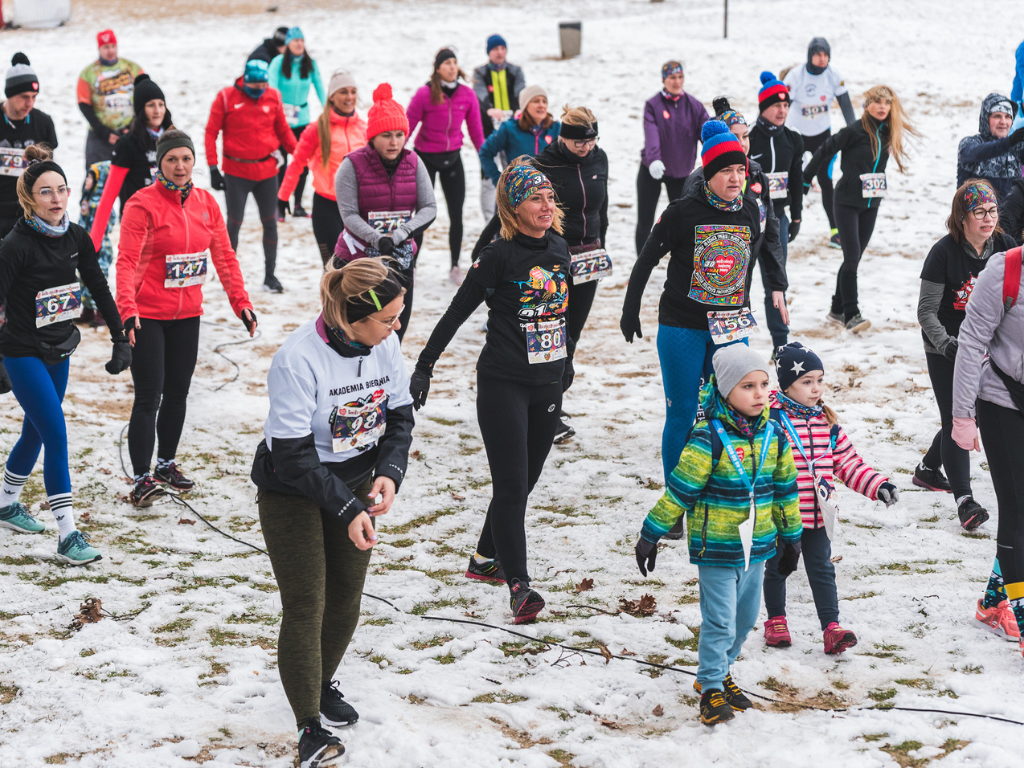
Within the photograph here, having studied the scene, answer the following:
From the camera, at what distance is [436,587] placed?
564 cm

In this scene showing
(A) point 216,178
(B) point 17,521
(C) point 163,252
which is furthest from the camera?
(A) point 216,178

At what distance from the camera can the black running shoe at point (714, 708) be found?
13.5ft

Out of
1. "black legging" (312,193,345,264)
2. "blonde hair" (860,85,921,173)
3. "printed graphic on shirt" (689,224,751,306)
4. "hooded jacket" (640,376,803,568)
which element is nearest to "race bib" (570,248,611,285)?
"printed graphic on shirt" (689,224,751,306)

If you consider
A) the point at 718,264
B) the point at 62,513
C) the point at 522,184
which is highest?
the point at 522,184

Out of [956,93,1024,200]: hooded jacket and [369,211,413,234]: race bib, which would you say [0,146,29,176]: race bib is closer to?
[369,211,413,234]: race bib

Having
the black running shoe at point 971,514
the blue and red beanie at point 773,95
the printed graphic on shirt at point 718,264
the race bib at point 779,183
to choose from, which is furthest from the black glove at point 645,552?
the blue and red beanie at point 773,95

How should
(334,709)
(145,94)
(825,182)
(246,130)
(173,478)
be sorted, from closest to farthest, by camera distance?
(334,709) → (173,478) → (145,94) → (246,130) → (825,182)

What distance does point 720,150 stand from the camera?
5504 mm

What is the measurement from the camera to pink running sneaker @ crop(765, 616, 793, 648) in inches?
190

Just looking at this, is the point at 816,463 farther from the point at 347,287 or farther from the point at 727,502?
the point at 347,287

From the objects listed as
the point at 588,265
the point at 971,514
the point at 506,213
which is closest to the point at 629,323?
the point at 506,213

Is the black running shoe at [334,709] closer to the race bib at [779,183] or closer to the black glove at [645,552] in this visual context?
the black glove at [645,552]

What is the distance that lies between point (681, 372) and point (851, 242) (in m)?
4.43

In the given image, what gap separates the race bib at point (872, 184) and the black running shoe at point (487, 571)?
18.1 ft
